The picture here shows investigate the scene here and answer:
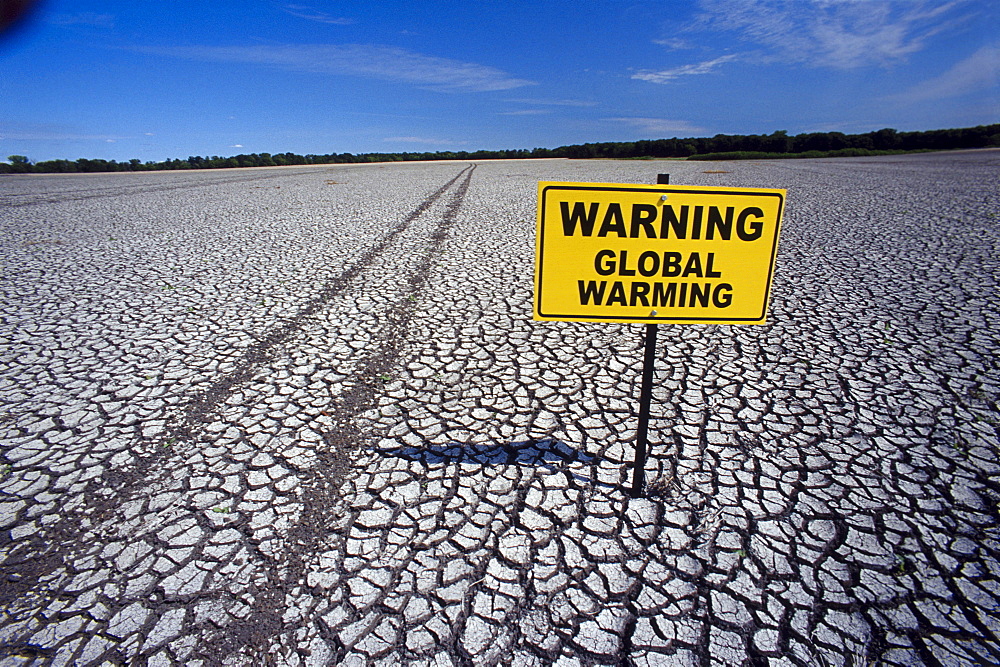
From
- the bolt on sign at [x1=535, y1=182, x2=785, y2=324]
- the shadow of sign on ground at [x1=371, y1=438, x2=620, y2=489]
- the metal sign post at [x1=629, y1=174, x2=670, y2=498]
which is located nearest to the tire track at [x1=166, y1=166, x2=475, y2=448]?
the shadow of sign on ground at [x1=371, y1=438, x2=620, y2=489]

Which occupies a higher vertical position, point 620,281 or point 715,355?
point 620,281

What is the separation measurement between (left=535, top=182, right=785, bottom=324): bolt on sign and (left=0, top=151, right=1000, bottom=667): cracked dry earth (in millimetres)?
817

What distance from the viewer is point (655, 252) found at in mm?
1754

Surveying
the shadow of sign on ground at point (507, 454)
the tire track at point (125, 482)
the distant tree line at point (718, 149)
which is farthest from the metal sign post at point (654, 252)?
the distant tree line at point (718, 149)

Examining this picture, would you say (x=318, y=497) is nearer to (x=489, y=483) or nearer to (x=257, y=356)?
(x=489, y=483)

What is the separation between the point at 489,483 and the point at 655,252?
122 centimetres

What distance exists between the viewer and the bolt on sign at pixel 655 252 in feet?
5.57

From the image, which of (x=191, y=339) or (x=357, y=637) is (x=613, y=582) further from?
(x=191, y=339)

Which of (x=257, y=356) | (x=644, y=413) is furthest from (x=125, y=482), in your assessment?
(x=644, y=413)

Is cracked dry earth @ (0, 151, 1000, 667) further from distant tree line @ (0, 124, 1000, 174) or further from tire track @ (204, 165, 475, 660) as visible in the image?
distant tree line @ (0, 124, 1000, 174)

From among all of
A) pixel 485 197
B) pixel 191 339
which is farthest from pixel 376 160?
pixel 191 339

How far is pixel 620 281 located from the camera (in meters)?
1.79

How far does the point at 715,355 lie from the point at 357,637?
9.15 feet

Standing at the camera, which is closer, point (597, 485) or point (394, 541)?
point (394, 541)
